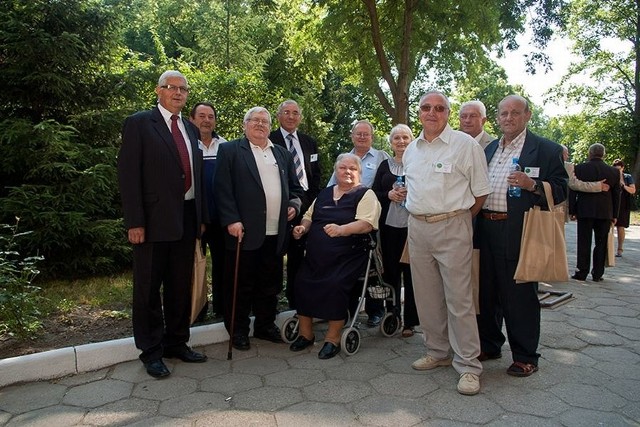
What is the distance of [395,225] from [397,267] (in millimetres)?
436

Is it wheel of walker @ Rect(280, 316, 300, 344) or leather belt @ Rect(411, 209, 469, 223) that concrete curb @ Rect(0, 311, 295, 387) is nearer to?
wheel of walker @ Rect(280, 316, 300, 344)

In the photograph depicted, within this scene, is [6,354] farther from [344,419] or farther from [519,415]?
[519,415]

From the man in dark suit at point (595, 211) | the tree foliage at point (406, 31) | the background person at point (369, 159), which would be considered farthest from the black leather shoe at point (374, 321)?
the tree foliage at point (406, 31)

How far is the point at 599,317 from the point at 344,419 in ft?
11.9

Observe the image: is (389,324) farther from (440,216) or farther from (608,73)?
(608,73)

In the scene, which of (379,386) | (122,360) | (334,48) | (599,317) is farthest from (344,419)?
(334,48)

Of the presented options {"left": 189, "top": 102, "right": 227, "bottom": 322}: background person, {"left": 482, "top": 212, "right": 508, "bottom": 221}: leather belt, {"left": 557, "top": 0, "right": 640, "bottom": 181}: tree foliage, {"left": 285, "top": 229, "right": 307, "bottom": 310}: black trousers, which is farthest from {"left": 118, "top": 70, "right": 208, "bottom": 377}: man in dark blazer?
{"left": 557, "top": 0, "right": 640, "bottom": 181}: tree foliage

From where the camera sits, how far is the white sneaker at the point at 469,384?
11.0ft

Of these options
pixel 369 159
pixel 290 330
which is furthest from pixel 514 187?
pixel 290 330

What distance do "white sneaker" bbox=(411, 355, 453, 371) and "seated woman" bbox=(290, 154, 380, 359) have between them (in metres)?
0.68

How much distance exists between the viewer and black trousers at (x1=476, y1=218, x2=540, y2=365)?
363 cm

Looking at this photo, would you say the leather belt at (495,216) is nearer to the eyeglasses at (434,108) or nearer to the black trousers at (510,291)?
the black trousers at (510,291)

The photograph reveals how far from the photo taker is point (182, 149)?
381cm

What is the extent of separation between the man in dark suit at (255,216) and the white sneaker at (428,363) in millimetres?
1274
